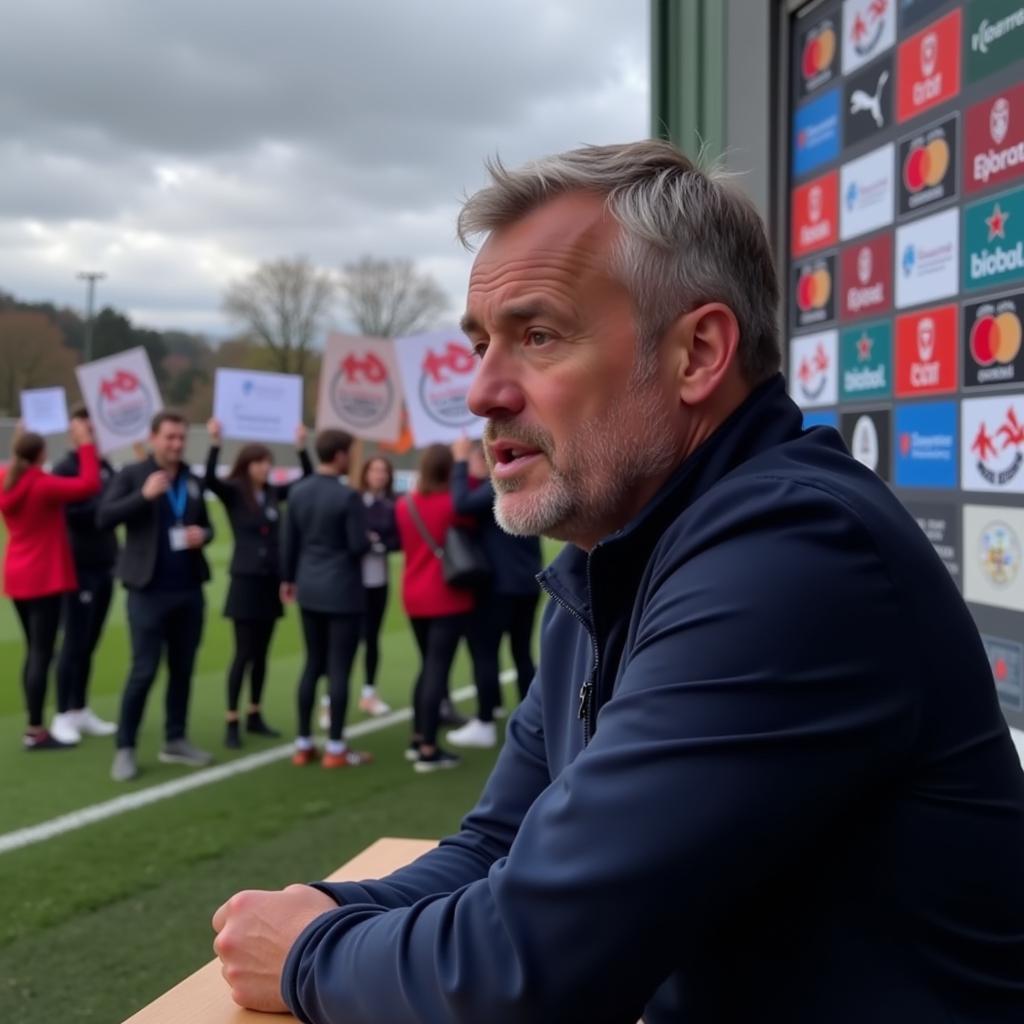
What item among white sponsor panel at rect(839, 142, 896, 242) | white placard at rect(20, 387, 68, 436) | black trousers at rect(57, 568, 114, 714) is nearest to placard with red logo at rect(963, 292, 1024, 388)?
white sponsor panel at rect(839, 142, 896, 242)

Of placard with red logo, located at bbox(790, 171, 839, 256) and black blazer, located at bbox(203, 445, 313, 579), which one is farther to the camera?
black blazer, located at bbox(203, 445, 313, 579)

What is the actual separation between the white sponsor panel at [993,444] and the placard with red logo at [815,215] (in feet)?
3.06

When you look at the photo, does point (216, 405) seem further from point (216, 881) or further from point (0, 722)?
point (216, 881)

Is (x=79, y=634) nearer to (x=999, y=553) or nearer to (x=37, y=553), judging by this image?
(x=37, y=553)

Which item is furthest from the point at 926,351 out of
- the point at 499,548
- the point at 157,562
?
the point at 157,562

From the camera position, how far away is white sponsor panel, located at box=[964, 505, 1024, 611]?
113 inches

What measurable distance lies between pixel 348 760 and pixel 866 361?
200 inches

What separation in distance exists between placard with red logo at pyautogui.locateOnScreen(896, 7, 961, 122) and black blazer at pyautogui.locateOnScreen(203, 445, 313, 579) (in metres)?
5.83

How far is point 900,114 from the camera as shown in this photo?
334 centimetres

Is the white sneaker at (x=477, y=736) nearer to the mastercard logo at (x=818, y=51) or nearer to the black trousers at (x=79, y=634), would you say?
the black trousers at (x=79, y=634)

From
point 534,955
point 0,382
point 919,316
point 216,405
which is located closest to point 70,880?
point 216,405

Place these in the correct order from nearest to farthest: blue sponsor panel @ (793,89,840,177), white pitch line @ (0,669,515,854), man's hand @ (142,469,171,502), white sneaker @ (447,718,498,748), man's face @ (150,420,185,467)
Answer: blue sponsor panel @ (793,89,840,177)
white pitch line @ (0,669,515,854)
man's hand @ (142,469,171,502)
man's face @ (150,420,185,467)
white sneaker @ (447,718,498,748)

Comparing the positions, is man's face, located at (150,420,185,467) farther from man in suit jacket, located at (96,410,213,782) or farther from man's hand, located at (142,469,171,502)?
man's hand, located at (142,469,171,502)

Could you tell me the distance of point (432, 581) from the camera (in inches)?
304
